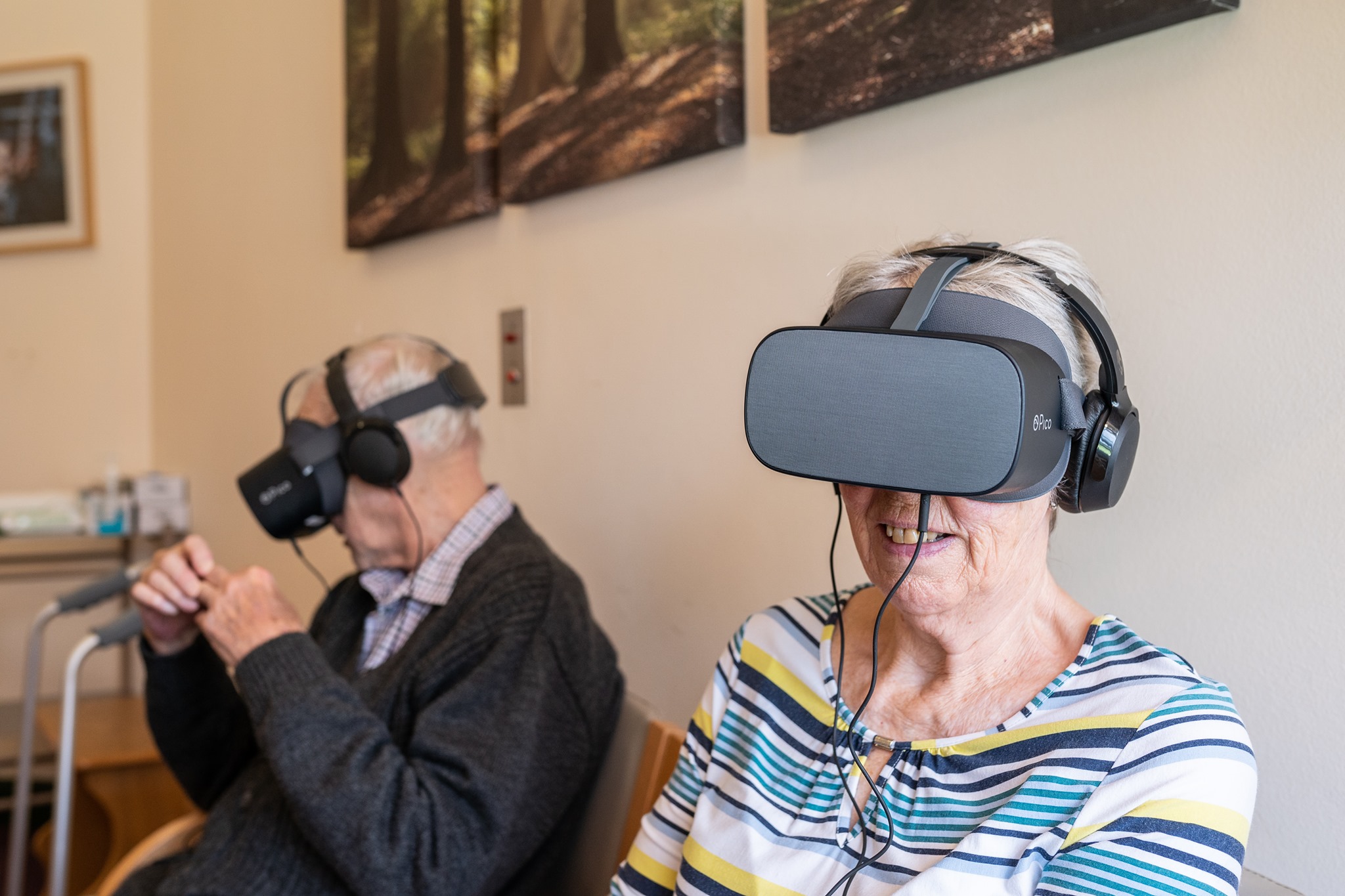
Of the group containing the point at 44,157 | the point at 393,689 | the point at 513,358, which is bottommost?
the point at 393,689

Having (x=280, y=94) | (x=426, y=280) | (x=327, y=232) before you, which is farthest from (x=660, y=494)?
(x=280, y=94)

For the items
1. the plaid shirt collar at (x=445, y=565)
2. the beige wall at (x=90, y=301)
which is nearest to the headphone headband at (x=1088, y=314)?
the plaid shirt collar at (x=445, y=565)

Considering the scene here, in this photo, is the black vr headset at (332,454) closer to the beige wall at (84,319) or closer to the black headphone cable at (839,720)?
the black headphone cable at (839,720)

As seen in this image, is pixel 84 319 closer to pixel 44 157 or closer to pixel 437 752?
pixel 44 157

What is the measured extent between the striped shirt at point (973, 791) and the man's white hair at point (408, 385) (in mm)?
652

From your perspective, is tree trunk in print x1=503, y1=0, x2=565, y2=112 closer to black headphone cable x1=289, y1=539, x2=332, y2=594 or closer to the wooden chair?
black headphone cable x1=289, y1=539, x2=332, y2=594

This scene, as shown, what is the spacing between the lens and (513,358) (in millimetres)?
2020

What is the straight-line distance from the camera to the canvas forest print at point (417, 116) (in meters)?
2.00

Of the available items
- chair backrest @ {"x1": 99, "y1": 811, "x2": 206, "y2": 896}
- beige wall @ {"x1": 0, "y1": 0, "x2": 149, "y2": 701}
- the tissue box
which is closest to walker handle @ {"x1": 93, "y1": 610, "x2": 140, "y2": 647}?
chair backrest @ {"x1": 99, "y1": 811, "x2": 206, "y2": 896}

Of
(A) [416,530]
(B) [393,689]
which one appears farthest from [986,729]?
(A) [416,530]

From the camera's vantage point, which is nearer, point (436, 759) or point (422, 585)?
point (436, 759)

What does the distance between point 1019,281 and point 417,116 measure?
1.60m

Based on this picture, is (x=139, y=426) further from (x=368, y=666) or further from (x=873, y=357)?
(x=873, y=357)

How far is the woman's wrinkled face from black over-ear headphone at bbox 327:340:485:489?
806mm
